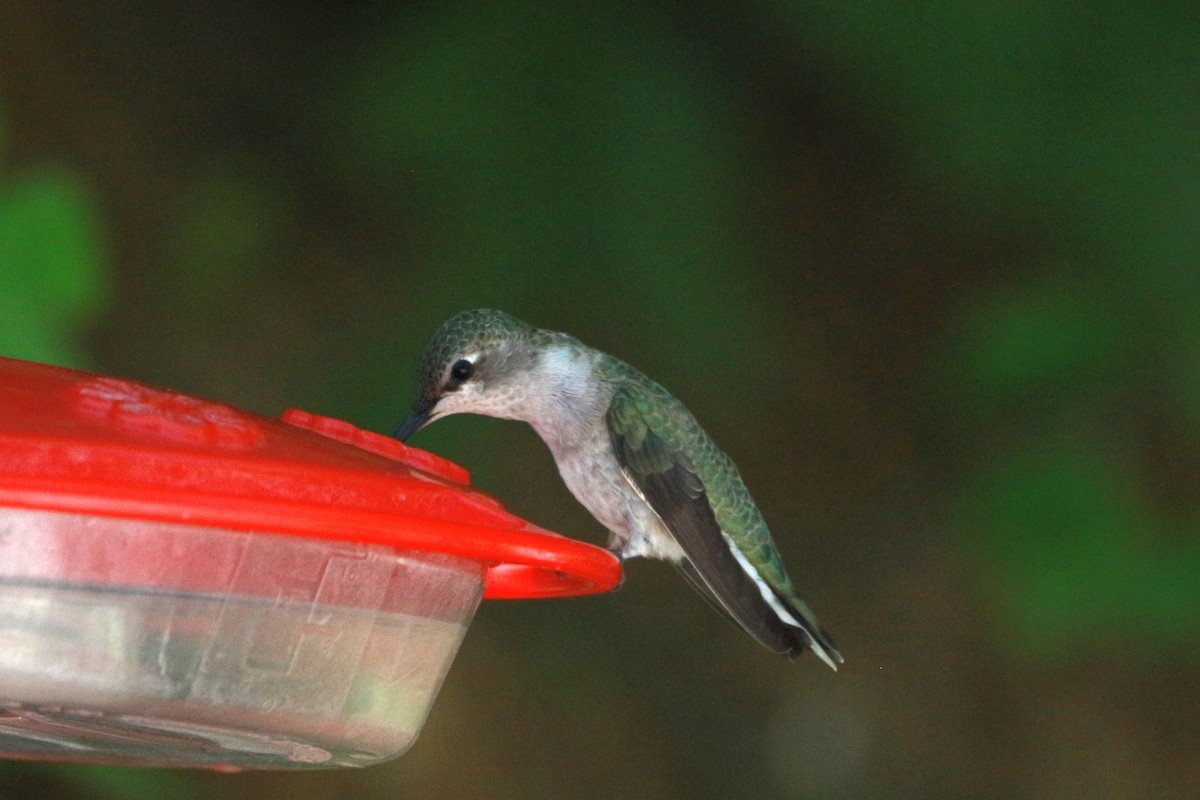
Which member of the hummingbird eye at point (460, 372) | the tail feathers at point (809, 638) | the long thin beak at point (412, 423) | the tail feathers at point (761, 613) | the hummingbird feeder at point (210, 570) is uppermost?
the hummingbird feeder at point (210, 570)

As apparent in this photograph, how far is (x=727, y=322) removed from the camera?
326cm

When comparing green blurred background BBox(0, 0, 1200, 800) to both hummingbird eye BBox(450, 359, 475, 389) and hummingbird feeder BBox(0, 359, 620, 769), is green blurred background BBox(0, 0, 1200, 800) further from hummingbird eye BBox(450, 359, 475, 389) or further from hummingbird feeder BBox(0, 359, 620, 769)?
hummingbird feeder BBox(0, 359, 620, 769)

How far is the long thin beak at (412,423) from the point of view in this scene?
2.89 meters

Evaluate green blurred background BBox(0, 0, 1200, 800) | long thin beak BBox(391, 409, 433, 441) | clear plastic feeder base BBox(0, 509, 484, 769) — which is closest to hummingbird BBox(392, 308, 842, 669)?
long thin beak BBox(391, 409, 433, 441)

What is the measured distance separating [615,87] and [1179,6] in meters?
1.19

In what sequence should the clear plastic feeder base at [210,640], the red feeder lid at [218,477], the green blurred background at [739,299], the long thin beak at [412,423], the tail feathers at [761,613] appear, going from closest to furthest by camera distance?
the red feeder lid at [218,477], the clear plastic feeder base at [210,640], the tail feathers at [761,613], the long thin beak at [412,423], the green blurred background at [739,299]

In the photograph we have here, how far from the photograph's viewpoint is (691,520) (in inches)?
116

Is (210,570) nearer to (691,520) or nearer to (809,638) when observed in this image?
(691,520)

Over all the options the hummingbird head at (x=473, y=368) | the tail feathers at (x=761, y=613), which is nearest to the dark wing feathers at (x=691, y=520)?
the tail feathers at (x=761, y=613)

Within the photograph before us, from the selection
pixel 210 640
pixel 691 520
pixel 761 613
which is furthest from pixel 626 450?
pixel 210 640

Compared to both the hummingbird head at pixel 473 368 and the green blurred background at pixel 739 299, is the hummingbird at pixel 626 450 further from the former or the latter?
the green blurred background at pixel 739 299

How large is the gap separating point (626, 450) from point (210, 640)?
1.71m

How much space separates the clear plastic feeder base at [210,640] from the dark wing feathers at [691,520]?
1167 millimetres

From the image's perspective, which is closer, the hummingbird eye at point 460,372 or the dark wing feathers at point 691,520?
the dark wing feathers at point 691,520
